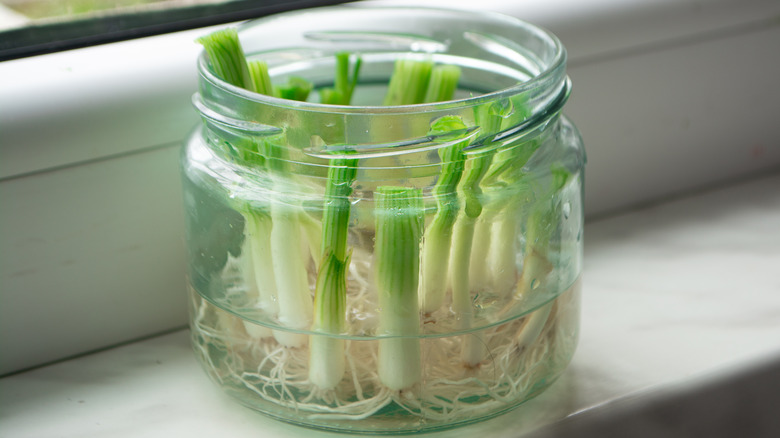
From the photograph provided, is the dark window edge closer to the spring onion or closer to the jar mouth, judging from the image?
the jar mouth

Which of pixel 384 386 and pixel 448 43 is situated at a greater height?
pixel 448 43

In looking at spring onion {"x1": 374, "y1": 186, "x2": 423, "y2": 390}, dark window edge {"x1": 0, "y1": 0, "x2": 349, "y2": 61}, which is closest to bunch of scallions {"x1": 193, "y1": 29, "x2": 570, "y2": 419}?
spring onion {"x1": 374, "y1": 186, "x2": 423, "y2": 390}

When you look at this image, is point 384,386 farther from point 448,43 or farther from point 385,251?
point 448,43

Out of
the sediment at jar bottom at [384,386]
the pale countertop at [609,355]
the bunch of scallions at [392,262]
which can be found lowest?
the pale countertop at [609,355]

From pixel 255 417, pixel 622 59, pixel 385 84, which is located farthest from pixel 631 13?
pixel 255 417

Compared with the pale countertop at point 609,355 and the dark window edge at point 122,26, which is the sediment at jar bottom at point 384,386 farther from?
the dark window edge at point 122,26

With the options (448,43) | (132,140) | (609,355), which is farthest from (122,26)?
(609,355)

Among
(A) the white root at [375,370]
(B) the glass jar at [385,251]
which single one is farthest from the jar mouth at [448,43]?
(A) the white root at [375,370]

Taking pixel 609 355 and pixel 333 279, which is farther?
pixel 609 355
